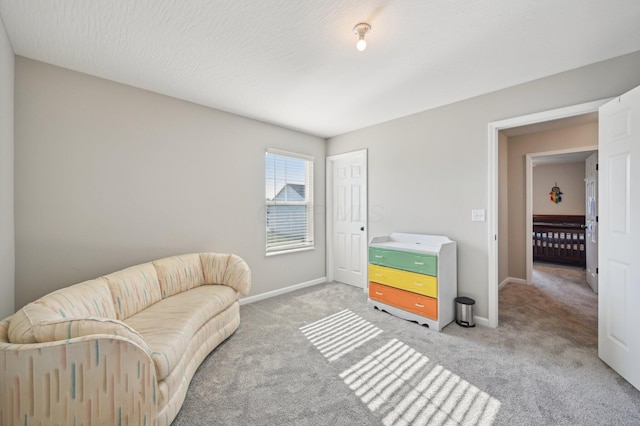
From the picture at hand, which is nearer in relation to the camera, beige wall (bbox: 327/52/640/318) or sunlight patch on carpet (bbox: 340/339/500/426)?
sunlight patch on carpet (bbox: 340/339/500/426)

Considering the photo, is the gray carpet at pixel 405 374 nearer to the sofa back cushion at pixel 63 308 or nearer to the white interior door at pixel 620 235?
the white interior door at pixel 620 235

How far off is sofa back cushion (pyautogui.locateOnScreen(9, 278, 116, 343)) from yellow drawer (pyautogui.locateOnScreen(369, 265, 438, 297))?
2.72m

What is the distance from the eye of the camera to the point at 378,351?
239 centimetres

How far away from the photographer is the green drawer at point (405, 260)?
2.84 m

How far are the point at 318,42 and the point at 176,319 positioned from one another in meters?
2.37

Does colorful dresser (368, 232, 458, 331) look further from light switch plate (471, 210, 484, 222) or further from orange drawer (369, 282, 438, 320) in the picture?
light switch plate (471, 210, 484, 222)

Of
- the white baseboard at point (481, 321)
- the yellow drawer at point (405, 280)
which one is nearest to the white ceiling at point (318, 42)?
the yellow drawer at point (405, 280)

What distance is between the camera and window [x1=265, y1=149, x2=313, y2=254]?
3906 mm

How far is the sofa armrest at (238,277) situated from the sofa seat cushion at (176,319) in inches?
2.9

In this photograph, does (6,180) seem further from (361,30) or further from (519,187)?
(519,187)

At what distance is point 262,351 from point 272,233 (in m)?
1.85

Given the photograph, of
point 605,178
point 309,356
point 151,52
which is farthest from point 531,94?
point 151,52

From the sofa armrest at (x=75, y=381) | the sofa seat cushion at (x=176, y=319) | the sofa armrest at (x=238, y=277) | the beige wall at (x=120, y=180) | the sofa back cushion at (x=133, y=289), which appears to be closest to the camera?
the sofa armrest at (x=75, y=381)

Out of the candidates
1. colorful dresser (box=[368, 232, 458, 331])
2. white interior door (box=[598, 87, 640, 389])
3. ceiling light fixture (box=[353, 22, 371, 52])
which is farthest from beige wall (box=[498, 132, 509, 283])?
ceiling light fixture (box=[353, 22, 371, 52])
